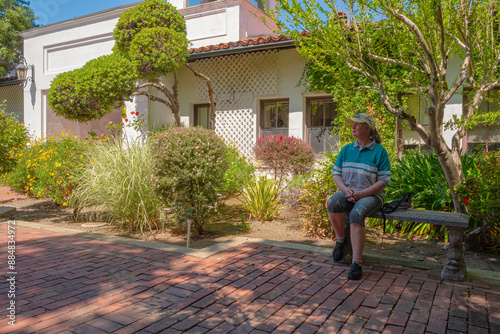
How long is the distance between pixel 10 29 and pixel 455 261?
2163cm

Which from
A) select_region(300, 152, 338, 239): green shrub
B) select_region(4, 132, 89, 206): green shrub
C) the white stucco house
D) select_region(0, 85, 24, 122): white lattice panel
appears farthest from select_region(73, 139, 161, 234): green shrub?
select_region(0, 85, 24, 122): white lattice panel

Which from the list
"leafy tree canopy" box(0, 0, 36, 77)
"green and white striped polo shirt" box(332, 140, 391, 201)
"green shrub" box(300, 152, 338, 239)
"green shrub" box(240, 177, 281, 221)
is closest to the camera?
"green and white striped polo shirt" box(332, 140, 391, 201)

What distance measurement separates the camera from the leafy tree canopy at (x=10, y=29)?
704 inches

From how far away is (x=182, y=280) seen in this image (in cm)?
358

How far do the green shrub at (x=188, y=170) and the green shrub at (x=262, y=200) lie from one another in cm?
137

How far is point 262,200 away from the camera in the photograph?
260 inches

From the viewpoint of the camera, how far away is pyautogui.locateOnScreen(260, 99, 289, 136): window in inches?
415

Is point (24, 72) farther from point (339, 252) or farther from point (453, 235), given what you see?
point (453, 235)

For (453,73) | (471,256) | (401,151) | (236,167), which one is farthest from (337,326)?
(453,73)

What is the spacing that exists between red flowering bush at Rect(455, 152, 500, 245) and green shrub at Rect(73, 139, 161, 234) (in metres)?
4.01

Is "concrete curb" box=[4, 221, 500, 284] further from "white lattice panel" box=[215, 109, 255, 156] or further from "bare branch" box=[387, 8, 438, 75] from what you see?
"white lattice panel" box=[215, 109, 255, 156]

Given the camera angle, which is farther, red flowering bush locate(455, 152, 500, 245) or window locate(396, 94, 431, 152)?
window locate(396, 94, 431, 152)

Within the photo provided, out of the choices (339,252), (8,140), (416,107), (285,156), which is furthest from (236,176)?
(416,107)

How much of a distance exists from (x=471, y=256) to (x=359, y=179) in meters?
1.90
